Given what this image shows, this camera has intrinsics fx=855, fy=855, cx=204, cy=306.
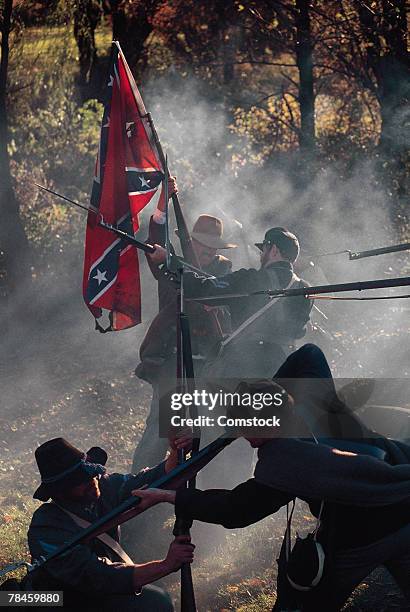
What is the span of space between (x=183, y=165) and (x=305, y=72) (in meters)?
2.81

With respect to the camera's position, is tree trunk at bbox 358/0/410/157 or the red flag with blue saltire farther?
tree trunk at bbox 358/0/410/157

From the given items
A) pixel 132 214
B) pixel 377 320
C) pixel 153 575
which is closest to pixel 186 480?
pixel 153 575

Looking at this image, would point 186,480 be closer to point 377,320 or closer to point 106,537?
point 106,537

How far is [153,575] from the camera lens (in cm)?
455

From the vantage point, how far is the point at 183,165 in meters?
15.5

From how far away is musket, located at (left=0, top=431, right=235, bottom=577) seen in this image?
4203 millimetres

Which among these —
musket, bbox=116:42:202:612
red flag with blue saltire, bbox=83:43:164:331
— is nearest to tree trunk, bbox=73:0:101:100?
red flag with blue saltire, bbox=83:43:164:331

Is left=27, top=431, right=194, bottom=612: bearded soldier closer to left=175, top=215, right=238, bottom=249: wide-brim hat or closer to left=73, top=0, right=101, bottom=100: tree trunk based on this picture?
left=175, top=215, right=238, bottom=249: wide-brim hat

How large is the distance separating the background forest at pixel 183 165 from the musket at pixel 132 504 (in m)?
2.69

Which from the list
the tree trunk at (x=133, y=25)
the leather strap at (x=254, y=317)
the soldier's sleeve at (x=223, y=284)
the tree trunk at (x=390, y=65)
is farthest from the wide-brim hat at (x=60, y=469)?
the tree trunk at (x=133, y=25)

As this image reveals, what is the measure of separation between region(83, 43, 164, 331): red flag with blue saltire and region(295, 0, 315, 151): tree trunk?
30.4 ft

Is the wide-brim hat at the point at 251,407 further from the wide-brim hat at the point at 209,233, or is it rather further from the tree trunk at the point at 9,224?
the tree trunk at the point at 9,224

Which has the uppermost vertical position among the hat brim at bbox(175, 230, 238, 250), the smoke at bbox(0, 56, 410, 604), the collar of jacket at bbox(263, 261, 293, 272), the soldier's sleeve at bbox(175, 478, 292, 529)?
the soldier's sleeve at bbox(175, 478, 292, 529)

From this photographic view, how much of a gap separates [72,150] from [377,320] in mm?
→ 6726
